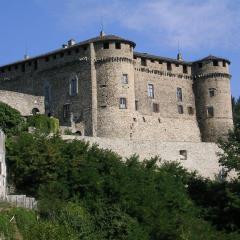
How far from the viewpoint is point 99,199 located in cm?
4294

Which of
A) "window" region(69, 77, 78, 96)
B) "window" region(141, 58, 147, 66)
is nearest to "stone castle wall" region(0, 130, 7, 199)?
"window" region(69, 77, 78, 96)

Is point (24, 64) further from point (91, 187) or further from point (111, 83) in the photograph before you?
point (91, 187)

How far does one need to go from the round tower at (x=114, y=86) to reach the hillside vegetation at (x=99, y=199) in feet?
28.5

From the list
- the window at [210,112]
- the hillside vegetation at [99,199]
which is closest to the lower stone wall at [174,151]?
the hillside vegetation at [99,199]

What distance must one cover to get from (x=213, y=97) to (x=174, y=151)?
479 inches

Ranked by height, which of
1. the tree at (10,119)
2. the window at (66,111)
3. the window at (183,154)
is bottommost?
the window at (183,154)

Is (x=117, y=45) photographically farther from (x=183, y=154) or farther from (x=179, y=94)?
(x=183, y=154)

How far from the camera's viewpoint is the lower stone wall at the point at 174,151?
178ft

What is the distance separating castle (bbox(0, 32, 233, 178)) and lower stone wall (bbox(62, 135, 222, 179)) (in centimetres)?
55

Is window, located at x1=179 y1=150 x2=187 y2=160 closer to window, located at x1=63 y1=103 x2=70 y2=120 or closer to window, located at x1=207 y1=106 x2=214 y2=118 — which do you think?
window, located at x1=207 y1=106 x2=214 y2=118

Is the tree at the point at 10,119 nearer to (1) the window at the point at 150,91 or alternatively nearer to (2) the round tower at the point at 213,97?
(1) the window at the point at 150,91

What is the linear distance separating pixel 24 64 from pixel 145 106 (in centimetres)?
1183

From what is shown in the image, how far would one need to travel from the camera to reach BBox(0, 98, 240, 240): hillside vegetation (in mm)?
40219

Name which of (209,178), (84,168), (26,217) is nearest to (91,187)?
(84,168)
